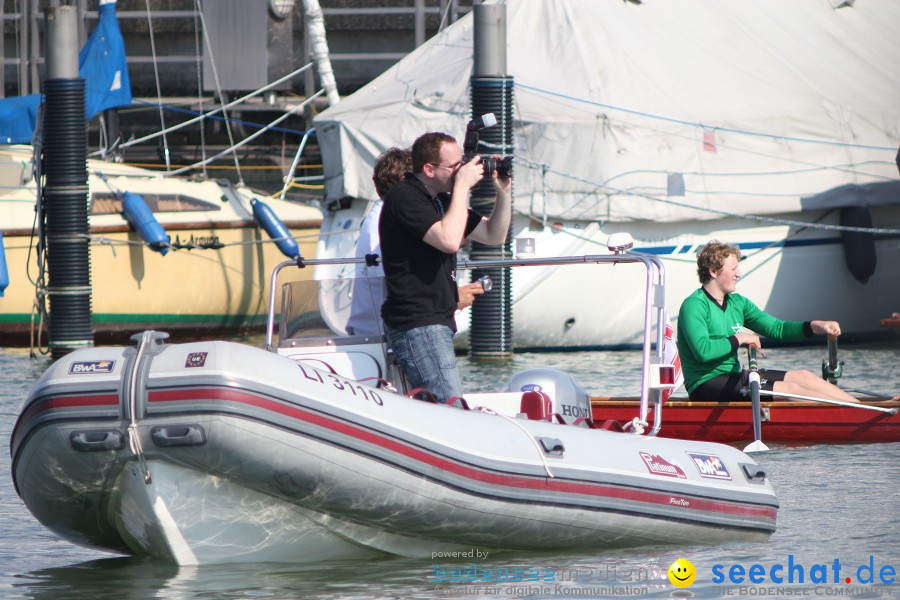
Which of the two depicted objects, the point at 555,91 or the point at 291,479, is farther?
the point at 555,91

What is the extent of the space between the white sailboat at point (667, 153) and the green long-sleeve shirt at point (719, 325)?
556cm

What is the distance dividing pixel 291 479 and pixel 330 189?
10690mm

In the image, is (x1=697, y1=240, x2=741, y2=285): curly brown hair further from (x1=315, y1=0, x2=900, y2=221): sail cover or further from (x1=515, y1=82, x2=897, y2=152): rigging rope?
(x1=515, y1=82, x2=897, y2=152): rigging rope

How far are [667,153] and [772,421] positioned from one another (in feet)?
20.8

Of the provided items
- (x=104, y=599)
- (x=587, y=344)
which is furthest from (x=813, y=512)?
(x=587, y=344)

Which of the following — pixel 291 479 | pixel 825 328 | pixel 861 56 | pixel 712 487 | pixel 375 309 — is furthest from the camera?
pixel 861 56

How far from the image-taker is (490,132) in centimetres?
1375

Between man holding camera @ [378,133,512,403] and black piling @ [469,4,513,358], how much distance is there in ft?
24.0

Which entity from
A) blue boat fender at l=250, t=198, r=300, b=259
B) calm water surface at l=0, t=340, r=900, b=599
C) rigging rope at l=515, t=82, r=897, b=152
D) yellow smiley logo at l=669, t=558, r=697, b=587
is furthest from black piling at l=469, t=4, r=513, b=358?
yellow smiley logo at l=669, t=558, r=697, b=587

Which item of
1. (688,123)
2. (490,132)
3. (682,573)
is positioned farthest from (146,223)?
(682,573)

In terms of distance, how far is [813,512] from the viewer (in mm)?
7152

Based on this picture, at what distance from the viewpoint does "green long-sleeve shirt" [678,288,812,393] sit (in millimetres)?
8398

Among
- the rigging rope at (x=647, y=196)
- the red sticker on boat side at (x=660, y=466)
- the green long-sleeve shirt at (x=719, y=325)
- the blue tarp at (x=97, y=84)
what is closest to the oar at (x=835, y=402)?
the green long-sleeve shirt at (x=719, y=325)

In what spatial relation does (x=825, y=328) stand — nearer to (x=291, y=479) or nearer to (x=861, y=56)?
(x=291, y=479)
